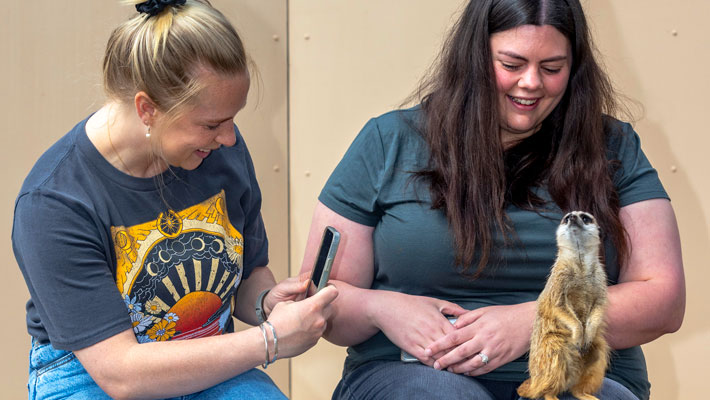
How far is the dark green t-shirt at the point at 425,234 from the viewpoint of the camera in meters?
1.27

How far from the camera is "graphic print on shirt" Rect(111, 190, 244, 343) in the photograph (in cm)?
111

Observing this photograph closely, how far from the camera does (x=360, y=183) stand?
134 cm

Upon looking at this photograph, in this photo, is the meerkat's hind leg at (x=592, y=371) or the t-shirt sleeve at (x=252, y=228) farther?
the t-shirt sleeve at (x=252, y=228)

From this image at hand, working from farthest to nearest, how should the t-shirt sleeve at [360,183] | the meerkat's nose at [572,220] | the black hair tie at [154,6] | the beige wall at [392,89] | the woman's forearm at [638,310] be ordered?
1. the beige wall at [392,89]
2. the t-shirt sleeve at [360,183]
3. the woman's forearm at [638,310]
4. the black hair tie at [154,6]
5. the meerkat's nose at [572,220]

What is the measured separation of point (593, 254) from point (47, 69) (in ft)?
3.80

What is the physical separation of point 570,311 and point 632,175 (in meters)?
0.46

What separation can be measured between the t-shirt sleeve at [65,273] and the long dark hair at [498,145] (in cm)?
59

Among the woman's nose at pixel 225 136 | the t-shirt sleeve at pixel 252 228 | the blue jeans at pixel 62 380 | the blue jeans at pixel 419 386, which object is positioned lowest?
the blue jeans at pixel 419 386

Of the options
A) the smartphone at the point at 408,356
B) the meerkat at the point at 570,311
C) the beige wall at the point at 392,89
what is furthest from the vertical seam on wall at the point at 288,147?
the meerkat at the point at 570,311

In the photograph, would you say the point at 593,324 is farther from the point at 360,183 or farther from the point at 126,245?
the point at 126,245

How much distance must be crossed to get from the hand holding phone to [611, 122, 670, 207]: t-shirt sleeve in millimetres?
568

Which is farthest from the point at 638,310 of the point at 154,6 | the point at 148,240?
the point at 154,6

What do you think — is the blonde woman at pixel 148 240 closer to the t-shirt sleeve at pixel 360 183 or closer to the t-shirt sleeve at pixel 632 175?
the t-shirt sleeve at pixel 360 183

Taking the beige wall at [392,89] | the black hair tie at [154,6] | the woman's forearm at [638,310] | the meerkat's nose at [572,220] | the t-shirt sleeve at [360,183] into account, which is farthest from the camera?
the beige wall at [392,89]
